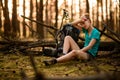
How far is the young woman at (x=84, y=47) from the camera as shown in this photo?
20.8 ft

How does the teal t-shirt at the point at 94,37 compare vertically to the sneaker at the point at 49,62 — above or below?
above

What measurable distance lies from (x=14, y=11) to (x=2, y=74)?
55.9 feet

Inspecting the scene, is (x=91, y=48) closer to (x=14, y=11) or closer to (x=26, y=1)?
(x=14, y=11)

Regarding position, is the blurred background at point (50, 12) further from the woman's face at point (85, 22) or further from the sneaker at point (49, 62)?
the sneaker at point (49, 62)

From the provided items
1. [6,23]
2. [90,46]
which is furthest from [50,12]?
[90,46]

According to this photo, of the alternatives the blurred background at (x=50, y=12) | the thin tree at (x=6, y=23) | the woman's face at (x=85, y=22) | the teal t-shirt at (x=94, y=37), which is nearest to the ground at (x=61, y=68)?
the teal t-shirt at (x=94, y=37)

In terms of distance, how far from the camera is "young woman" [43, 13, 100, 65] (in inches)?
250

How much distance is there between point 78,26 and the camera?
7215 mm

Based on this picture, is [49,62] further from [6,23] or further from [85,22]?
[6,23]

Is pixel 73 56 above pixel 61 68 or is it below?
above

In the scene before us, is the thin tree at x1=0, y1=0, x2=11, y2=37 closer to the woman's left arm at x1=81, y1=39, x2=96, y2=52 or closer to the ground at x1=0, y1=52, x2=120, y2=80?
the ground at x1=0, y1=52, x2=120, y2=80

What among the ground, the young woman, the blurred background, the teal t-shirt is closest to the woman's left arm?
the young woman

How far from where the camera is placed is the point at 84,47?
658cm

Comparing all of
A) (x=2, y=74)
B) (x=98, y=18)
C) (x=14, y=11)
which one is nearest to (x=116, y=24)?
(x=98, y=18)
